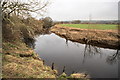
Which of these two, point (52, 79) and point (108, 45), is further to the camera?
point (108, 45)

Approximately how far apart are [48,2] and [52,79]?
7.79 meters

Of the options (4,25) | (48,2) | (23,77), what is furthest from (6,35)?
(23,77)

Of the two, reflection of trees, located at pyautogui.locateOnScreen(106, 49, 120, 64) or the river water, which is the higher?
the river water

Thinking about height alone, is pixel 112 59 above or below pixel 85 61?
below

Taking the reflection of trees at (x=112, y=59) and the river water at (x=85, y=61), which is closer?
the river water at (x=85, y=61)

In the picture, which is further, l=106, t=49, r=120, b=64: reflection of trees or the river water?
l=106, t=49, r=120, b=64: reflection of trees

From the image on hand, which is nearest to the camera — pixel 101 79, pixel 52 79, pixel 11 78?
pixel 11 78

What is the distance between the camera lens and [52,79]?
18.4 feet

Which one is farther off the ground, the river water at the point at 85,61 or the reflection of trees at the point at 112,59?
the river water at the point at 85,61

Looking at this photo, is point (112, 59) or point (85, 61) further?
point (112, 59)

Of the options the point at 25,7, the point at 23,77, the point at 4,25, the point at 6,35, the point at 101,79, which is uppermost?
the point at 25,7

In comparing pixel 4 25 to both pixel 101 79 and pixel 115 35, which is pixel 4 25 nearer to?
pixel 101 79

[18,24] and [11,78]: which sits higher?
[18,24]

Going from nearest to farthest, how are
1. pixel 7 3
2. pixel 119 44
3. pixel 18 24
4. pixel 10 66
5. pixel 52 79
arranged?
pixel 52 79 → pixel 10 66 → pixel 7 3 → pixel 18 24 → pixel 119 44
